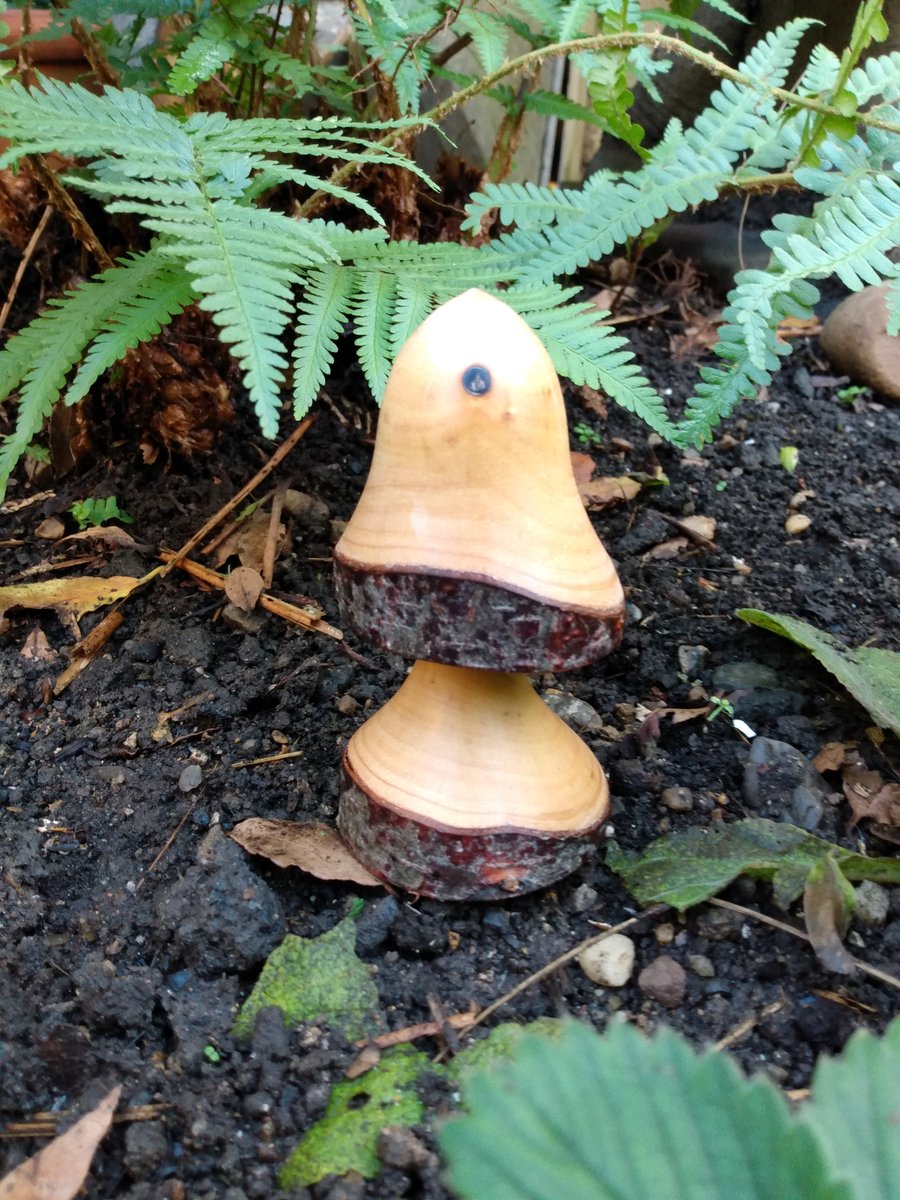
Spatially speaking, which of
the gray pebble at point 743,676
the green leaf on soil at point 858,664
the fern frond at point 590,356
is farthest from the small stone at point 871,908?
the fern frond at point 590,356

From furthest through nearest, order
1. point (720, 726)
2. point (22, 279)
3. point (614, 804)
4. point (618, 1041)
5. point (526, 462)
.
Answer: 1. point (22, 279)
2. point (720, 726)
3. point (614, 804)
4. point (526, 462)
5. point (618, 1041)

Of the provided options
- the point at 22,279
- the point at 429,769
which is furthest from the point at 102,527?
the point at 429,769

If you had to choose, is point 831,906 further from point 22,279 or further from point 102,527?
point 22,279

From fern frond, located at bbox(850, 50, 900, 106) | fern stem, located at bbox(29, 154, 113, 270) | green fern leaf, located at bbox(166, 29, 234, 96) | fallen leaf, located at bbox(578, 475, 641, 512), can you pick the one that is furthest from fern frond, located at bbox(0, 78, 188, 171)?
fern frond, located at bbox(850, 50, 900, 106)

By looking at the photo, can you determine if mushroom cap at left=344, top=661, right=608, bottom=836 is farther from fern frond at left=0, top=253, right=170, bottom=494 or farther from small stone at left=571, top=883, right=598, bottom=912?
fern frond at left=0, top=253, right=170, bottom=494

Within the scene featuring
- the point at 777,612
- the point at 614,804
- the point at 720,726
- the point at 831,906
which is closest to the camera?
the point at 831,906

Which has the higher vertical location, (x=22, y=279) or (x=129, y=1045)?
(x=22, y=279)

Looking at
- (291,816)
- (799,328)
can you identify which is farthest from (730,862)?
(799,328)

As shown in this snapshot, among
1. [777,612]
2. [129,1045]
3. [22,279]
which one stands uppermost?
[22,279]
